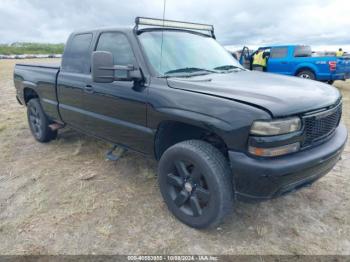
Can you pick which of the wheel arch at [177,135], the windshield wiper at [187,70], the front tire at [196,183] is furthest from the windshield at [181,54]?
the front tire at [196,183]

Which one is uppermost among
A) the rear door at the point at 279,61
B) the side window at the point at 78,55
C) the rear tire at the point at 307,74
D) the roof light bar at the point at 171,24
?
the roof light bar at the point at 171,24

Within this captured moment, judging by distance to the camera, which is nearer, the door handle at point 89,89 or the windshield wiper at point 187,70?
the windshield wiper at point 187,70

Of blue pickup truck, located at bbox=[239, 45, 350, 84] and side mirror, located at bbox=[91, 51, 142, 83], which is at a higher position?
side mirror, located at bbox=[91, 51, 142, 83]

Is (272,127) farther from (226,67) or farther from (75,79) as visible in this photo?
(75,79)

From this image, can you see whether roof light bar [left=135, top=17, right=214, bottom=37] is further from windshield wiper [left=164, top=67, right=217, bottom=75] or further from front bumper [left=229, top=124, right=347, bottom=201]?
front bumper [left=229, top=124, right=347, bottom=201]

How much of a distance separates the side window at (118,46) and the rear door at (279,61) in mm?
8873

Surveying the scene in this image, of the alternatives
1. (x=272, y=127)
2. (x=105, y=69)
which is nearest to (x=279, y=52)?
(x=105, y=69)

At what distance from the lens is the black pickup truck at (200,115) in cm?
230

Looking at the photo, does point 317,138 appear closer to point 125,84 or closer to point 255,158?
point 255,158

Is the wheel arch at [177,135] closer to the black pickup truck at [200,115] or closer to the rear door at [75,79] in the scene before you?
the black pickup truck at [200,115]

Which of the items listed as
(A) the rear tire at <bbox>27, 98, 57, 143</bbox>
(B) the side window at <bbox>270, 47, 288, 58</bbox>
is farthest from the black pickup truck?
(B) the side window at <bbox>270, 47, 288, 58</bbox>

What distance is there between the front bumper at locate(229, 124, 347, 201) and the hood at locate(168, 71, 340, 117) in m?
0.36

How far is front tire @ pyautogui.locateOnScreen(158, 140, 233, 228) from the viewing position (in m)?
2.48

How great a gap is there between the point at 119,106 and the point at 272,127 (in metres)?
1.71
